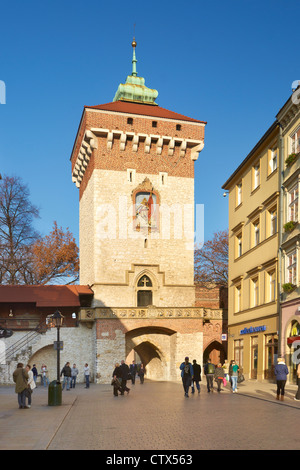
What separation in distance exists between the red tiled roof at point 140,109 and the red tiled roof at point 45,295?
13.5m

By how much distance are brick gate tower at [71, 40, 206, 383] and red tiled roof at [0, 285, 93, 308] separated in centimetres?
138

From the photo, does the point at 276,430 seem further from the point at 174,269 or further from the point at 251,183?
the point at 174,269

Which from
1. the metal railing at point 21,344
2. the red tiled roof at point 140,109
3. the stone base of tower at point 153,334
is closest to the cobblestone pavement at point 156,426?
the metal railing at point 21,344

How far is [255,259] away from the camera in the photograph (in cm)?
3300

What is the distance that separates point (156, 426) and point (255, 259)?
2069 centimetres

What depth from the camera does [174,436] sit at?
1170 centimetres

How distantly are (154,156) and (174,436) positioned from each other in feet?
114

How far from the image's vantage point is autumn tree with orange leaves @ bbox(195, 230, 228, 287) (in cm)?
5681

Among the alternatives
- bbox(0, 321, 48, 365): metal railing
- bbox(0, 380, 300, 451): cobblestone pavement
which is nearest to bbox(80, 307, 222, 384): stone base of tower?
bbox(0, 321, 48, 365): metal railing

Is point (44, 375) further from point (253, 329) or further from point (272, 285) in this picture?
point (272, 285)

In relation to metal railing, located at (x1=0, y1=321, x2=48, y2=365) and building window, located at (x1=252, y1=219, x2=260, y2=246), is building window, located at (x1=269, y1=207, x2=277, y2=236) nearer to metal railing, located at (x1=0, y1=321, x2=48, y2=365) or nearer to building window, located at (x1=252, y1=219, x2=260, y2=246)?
building window, located at (x1=252, y1=219, x2=260, y2=246)

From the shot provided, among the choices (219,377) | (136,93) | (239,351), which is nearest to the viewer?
(219,377)

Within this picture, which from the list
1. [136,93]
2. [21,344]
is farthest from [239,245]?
[136,93]
